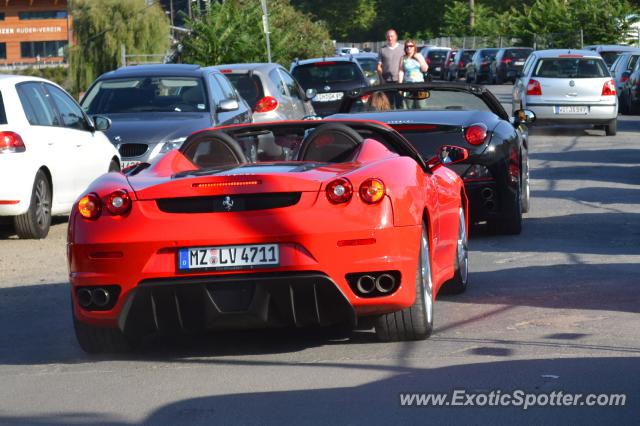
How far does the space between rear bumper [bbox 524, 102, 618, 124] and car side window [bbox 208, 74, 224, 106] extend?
1120 centimetres

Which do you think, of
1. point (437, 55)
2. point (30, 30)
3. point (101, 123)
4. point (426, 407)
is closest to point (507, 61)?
point (437, 55)

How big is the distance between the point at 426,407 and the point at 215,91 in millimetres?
11789

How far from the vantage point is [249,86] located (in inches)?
870

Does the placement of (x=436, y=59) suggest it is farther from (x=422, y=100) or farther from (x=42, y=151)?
(x=42, y=151)

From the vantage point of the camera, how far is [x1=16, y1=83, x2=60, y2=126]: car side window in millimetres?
13875

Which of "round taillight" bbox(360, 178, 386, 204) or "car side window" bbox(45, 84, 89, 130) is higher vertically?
"round taillight" bbox(360, 178, 386, 204)

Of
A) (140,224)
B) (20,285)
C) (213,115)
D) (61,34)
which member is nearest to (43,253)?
(20,285)

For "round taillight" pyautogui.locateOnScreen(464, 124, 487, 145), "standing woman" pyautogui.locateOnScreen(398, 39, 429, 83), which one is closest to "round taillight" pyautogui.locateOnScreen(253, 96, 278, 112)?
"standing woman" pyautogui.locateOnScreen(398, 39, 429, 83)

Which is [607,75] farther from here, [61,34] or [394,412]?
[61,34]

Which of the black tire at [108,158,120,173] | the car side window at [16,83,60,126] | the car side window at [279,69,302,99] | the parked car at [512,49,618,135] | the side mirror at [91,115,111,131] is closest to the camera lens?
the car side window at [16,83,60,126]

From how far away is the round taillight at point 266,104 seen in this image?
69.6 feet

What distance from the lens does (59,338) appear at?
830 cm

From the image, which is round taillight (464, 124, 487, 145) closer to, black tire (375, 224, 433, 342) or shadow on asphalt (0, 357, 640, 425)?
black tire (375, 224, 433, 342)

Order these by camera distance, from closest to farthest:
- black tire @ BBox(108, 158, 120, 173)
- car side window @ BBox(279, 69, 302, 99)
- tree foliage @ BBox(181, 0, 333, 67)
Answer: black tire @ BBox(108, 158, 120, 173) < car side window @ BBox(279, 69, 302, 99) < tree foliage @ BBox(181, 0, 333, 67)
